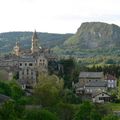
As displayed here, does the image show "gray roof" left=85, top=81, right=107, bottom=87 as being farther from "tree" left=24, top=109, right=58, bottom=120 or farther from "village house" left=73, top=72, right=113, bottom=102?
"tree" left=24, top=109, right=58, bottom=120

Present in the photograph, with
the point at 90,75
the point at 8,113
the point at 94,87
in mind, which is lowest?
the point at 94,87

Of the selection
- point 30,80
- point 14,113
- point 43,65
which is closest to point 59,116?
point 14,113

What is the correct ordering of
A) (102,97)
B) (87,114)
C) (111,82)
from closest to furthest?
(87,114) < (102,97) < (111,82)

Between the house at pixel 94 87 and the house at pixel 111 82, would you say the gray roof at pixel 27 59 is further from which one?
the house at pixel 111 82

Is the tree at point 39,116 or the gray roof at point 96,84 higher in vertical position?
the tree at point 39,116

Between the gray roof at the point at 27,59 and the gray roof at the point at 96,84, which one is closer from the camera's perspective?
the gray roof at the point at 96,84

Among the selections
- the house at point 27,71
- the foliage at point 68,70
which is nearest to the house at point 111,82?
the foliage at point 68,70

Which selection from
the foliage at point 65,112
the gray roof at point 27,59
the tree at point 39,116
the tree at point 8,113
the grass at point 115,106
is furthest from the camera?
the gray roof at point 27,59

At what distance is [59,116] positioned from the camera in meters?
43.3

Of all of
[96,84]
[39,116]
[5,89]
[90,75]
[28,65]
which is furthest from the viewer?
[90,75]

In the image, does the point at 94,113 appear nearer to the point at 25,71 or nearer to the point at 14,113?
the point at 14,113

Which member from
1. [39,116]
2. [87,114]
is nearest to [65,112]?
[87,114]

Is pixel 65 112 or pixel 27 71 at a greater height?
pixel 27 71

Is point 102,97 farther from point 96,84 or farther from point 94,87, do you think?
point 96,84
